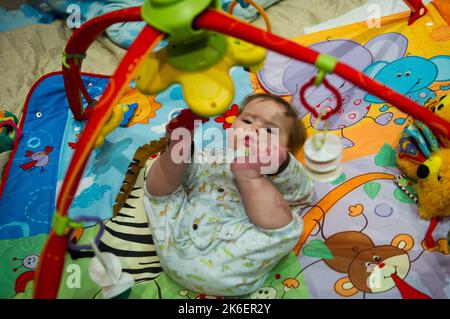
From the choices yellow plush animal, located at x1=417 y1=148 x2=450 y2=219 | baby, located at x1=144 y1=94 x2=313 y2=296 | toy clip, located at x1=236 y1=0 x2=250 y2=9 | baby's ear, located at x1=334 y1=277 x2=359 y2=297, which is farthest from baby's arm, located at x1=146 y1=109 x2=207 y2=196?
toy clip, located at x1=236 y1=0 x2=250 y2=9

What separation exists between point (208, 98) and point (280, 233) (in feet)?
1.12

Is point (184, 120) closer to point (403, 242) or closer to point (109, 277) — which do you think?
point (109, 277)

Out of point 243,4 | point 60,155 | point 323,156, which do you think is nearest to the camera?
point 323,156

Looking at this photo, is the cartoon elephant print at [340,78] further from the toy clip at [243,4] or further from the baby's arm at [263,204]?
the baby's arm at [263,204]

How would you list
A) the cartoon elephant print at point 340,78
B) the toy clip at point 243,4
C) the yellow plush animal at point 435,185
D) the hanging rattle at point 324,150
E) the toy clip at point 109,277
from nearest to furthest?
1. the hanging rattle at point 324,150
2. the toy clip at point 109,277
3. the yellow plush animal at point 435,185
4. the cartoon elephant print at point 340,78
5. the toy clip at point 243,4

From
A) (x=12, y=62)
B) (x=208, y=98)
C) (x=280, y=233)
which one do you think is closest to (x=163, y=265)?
(x=280, y=233)

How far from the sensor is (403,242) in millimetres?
983

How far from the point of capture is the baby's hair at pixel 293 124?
3.58 feet

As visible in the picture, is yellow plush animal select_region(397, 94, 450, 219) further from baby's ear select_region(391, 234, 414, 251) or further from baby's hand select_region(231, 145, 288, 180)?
baby's hand select_region(231, 145, 288, 180)

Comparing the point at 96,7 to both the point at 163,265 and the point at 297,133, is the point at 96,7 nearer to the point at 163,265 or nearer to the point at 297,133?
the point at 297,133

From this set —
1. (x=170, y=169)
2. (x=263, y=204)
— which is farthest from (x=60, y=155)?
(x=263, y=204)

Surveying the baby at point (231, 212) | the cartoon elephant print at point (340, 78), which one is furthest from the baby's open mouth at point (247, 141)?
the cartoon elephant print at point (340, 78)

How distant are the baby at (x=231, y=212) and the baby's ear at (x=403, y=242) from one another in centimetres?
22

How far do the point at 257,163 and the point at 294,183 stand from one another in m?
0.14
